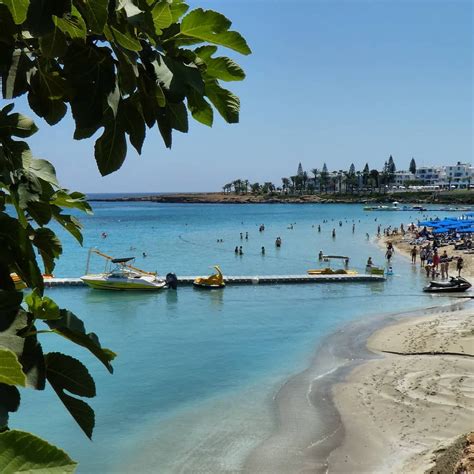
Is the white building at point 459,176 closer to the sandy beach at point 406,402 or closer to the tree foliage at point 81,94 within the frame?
the sandy beach at point 406,402

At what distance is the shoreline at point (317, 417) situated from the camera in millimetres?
10328

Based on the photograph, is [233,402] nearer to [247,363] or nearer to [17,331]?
[247,363]

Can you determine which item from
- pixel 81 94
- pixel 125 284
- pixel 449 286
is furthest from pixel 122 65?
pixel 449 286

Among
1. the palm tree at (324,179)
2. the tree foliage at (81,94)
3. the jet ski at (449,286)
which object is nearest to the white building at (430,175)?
the palm tree at (324,179)

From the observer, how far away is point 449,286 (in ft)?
91.9

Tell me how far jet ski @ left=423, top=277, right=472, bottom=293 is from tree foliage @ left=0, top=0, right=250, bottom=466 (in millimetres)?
28814

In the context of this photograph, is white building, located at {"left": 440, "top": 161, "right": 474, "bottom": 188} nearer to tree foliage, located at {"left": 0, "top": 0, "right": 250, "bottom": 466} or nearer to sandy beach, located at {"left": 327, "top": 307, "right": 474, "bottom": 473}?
sandy beach, located at {"left": 327, "top": 307, "right": 474, "bottom": 473}

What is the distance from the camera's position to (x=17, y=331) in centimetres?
111

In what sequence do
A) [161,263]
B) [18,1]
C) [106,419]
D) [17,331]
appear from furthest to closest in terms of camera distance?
1. [161,263]
2. [106,419]
3. [17,331]
4. [18,1]

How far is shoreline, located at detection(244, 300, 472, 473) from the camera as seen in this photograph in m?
10.3

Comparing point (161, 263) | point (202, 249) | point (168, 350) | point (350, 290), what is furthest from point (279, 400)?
point (202, 249)

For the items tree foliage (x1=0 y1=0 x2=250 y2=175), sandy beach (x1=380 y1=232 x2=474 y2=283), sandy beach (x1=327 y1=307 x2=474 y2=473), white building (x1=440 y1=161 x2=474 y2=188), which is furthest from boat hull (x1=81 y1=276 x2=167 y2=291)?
white building (x1=440 y1=161 x2=474 y2=188)

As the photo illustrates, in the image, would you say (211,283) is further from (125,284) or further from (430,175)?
(430,175)

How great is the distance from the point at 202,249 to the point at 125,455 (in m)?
43.1
